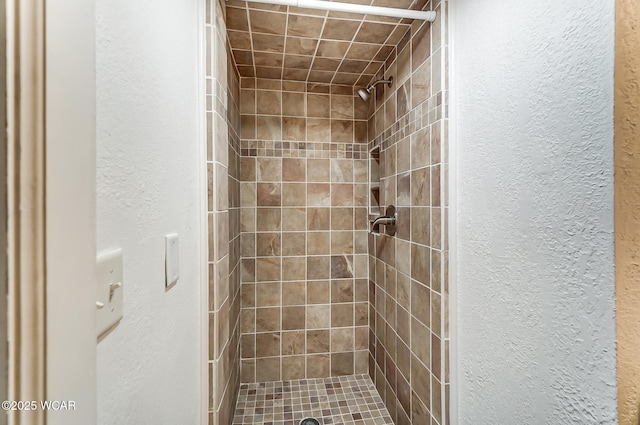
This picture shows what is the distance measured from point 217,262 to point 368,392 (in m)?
1.38

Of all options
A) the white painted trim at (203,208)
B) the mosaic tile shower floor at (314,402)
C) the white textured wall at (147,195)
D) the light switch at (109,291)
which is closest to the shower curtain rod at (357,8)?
the white painted trim at (203,208)

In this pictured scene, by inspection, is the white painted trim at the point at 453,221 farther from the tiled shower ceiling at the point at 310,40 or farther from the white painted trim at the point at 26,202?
the white painted trim at the point at 26,202

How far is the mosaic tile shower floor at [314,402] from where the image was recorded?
1.50m

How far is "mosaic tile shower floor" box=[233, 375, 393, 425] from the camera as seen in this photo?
1505mm

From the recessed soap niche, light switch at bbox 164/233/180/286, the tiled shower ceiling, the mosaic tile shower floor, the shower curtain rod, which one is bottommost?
the mosaic tile shower floor

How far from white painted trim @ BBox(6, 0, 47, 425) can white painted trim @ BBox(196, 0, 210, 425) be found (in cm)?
69

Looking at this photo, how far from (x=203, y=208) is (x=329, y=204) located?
107 cm

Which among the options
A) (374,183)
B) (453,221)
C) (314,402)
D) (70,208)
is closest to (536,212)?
(453,221)

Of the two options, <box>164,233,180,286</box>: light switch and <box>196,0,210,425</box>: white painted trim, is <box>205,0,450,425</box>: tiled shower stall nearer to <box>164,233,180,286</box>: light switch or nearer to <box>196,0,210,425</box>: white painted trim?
<box>196,0,210,425</box>: white painted trim

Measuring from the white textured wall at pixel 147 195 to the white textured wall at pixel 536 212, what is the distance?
85 cm

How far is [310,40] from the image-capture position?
4.59ft

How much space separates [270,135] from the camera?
6.04 ft

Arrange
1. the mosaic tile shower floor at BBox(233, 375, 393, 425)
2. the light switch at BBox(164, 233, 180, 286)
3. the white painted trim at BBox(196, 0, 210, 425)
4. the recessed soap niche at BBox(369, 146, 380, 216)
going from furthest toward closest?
the recessed soap niche at BBox(369, 146, 380, 216)
the mosaic tile shower floor at BBox(233, 375, 393, 425)
the white painted trim at BBox(196, 0, 210, 425)
the light switch at BBox(164, 233, 180, 286)

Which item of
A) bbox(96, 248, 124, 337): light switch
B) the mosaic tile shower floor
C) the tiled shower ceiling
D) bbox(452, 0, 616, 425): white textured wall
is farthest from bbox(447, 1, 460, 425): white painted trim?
bbox(96, 248, 124, 337): light switch
